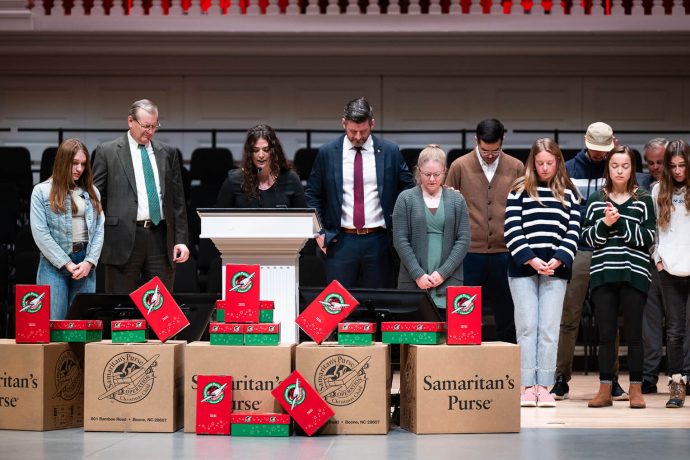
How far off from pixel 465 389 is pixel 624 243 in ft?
4.28

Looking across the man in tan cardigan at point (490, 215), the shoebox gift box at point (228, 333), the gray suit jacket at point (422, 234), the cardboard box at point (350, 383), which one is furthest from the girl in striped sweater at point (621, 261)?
the shoebox gift box at point (228, 333)

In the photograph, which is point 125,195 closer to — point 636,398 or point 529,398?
point 529,398

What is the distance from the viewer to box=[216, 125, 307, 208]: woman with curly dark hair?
15.5 feet

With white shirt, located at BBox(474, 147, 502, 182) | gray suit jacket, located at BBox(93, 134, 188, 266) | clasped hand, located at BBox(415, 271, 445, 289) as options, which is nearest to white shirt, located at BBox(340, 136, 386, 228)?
clasped hand, located at BBox(415, 271, 445, 289)

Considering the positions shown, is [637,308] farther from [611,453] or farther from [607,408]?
[611,453]

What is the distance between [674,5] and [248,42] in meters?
3.53

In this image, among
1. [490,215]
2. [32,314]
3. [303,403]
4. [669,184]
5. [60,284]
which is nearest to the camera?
[303,403]

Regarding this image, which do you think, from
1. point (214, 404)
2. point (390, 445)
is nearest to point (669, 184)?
point (390, 445)

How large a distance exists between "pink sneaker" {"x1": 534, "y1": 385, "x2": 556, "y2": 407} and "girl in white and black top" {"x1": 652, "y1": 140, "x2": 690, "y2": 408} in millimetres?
575

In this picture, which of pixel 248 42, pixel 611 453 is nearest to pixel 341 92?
pixel 248 42

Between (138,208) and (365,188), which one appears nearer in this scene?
(138,208)

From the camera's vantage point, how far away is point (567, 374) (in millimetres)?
4984

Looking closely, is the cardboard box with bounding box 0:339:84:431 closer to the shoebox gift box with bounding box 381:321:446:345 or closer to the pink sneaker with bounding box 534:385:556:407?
the shoebox gift box with bounding box 381:321:446:345

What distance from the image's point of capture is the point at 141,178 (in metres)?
4.79
